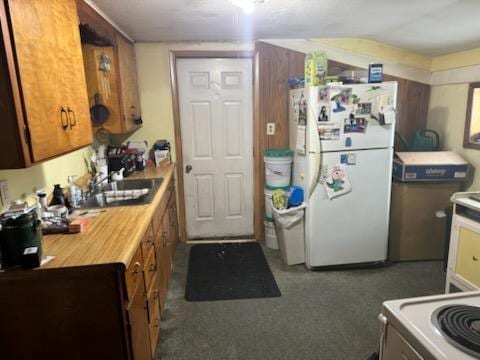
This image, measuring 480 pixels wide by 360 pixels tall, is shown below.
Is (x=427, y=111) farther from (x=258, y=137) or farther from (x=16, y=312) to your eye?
(x=16, y=312)

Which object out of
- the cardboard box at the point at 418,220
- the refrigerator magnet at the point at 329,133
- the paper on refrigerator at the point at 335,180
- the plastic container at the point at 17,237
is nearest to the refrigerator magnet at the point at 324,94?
the refrigerator magnet at the point at 329,133

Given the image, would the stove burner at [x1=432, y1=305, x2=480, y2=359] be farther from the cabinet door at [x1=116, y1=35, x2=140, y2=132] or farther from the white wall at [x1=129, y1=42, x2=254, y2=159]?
the white wall at [x1=129, y1=42, x2=254, y2=159]

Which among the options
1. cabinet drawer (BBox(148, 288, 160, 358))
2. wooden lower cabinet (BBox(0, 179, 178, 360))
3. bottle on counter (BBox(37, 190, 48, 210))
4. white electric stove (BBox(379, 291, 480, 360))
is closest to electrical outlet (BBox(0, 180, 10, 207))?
bottle on counter (BBox(37, 190, 48, 210))

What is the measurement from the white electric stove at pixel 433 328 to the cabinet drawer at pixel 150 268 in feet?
3.94

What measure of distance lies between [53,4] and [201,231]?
2725 mm

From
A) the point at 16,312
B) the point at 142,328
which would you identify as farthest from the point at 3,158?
the point at 142,328

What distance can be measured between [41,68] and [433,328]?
→ 1.66 metres

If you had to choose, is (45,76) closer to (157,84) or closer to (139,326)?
(139,326)

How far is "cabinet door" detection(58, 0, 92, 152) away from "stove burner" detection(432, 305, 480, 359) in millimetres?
1627

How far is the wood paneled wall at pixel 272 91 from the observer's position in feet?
11.2

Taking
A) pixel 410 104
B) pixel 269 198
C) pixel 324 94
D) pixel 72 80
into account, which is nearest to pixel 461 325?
pixel 72 80

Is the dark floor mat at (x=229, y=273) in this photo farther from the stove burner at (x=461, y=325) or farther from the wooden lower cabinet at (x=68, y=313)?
the stove burner at (x=461, y=325)

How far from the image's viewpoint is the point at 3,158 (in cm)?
118

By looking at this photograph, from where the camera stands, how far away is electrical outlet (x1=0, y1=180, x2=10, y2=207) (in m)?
1.56
